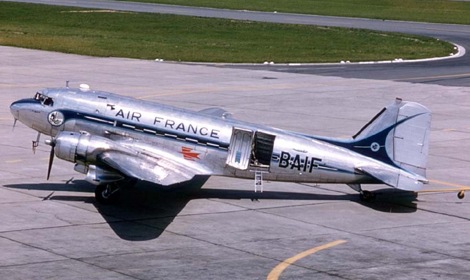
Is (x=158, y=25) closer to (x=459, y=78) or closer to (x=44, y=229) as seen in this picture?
(x=459, y=78)

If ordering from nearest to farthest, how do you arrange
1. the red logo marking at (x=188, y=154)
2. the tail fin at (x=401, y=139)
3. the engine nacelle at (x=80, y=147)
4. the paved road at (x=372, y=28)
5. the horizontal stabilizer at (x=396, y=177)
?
the engine nacelle at (x=80, y=147) < the horizontal stabilizer at (x=396, y=177) < the tail fin at (x=401, y=139) < the red logo marking at (x=188, y=154) < the paved road at (x=372, y=28)

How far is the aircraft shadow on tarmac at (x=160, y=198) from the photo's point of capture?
2573 cm

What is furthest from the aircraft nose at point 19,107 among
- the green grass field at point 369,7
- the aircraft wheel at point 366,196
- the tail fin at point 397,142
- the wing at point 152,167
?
the green grass field at point 369,7

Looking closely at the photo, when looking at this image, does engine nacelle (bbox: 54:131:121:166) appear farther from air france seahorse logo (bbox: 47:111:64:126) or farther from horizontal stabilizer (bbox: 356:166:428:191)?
horizontal stabilizer (bbox: 356:166:428:191)

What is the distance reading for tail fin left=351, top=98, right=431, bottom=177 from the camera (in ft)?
89.8

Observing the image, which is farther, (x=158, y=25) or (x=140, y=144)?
(x=158, y=25)

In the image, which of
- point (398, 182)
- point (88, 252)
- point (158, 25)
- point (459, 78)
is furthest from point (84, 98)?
point (158, 25)

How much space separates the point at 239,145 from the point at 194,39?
48756 millimetres

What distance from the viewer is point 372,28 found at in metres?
89.1

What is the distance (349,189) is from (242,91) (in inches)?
825

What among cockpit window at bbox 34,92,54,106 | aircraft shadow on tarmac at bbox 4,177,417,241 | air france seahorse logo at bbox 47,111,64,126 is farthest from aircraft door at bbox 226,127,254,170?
cockpit window at bbox 34,92,54,106

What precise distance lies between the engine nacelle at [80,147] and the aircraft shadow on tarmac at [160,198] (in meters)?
1.57

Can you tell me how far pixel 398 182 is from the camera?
26.7 meters

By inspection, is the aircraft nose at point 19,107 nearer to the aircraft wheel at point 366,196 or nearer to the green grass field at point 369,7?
the aircraft wheel at point 366,196
